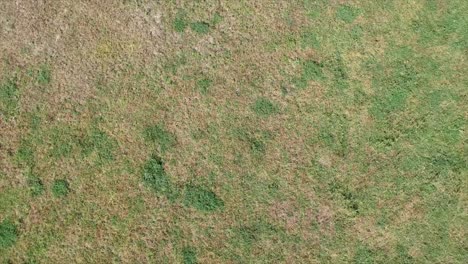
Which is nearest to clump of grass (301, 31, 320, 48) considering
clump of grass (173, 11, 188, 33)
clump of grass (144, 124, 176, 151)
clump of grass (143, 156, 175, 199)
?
clump of grass (173, 11, 188, 33)

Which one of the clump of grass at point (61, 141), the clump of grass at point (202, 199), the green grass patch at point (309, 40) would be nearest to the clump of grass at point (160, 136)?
the clump of grass at point (202, 199)

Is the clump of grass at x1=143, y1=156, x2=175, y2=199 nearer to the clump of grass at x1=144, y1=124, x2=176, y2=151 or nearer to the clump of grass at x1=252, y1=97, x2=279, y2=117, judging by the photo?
the clump of grass at x1=144, y1=124, x2=176, y2=151

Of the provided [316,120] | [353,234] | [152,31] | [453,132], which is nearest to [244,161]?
[316,120]

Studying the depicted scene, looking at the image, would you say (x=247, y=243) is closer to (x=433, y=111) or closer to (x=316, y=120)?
(x=316, y=120)

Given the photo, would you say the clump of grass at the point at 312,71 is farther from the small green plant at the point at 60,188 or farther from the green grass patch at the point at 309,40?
the small green plant at the point at 60,188

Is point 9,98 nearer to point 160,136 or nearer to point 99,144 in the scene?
point 99,144

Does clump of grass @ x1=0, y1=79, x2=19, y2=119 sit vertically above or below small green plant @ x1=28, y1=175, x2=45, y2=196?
above

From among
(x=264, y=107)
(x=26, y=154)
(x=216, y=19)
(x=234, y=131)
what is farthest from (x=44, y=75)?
(x=264, y=107)
